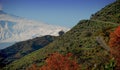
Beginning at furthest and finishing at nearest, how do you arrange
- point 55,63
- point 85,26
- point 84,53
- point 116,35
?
point 85,26
point 84,53
point 116,35
point 55,63

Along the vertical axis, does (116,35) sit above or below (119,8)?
below

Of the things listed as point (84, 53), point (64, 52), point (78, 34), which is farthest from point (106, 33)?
point (78, 34)

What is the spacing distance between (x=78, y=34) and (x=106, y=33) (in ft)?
124

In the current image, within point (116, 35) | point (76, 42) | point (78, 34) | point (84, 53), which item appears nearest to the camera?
point (116, 35)

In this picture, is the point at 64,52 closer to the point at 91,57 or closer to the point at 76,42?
the point at 76,42

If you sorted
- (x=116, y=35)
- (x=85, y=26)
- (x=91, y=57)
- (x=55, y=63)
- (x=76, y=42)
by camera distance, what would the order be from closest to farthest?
1. (x=55, y=63)
2. (x=116, y=35)
3. (x=91, y=57)
4. (x=76, y=42)
5. (x=85, y=26)

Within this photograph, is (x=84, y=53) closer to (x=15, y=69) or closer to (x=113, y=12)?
(x=15, y=69)

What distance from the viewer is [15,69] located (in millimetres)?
139375

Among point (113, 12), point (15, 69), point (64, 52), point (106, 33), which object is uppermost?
point (113, 12)

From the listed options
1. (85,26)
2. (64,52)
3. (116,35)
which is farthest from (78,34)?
(116,35)

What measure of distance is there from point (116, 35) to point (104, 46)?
15.6 meters

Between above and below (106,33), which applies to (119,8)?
above

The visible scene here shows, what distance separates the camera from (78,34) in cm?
15125

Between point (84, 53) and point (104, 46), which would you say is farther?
point (84, 53)
